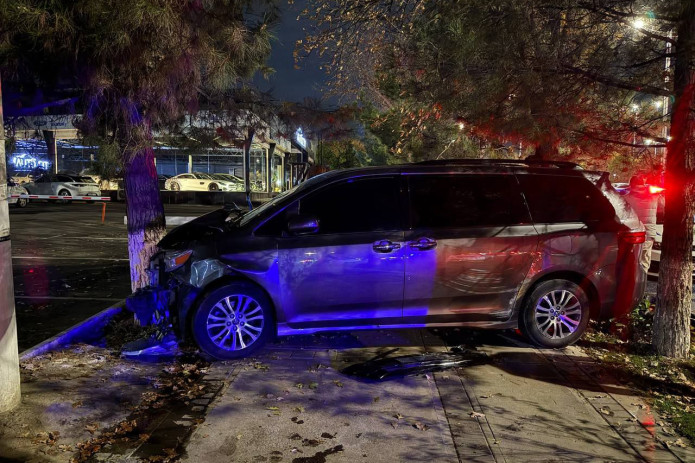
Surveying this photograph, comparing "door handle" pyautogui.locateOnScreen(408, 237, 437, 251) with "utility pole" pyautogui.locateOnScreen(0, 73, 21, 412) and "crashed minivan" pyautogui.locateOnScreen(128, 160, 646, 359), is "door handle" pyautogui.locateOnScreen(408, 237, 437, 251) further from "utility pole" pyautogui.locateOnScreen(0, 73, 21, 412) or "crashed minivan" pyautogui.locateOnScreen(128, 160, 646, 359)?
"utility pole" pyautogui.locateOnScreen(0, 73, 21, 412)

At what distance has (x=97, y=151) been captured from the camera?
6.13 meters

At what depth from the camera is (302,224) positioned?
17.1ft

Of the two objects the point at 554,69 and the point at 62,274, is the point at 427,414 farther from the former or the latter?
the point at 62,274

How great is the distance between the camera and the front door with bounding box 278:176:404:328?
5273mm

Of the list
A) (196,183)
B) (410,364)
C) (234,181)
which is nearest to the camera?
(410,364)

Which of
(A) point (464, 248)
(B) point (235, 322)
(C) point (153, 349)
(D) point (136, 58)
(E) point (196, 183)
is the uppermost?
(D) point (136, 58)

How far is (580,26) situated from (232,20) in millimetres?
4006

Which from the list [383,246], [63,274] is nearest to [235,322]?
[383,246]

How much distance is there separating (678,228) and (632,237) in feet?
1.63

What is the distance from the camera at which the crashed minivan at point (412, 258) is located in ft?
17.3

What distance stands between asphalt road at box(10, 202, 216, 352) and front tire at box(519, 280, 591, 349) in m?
5.34

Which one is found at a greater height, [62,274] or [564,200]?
[564,200]

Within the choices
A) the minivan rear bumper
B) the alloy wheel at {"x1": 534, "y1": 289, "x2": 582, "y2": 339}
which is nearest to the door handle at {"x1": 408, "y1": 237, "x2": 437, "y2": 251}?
the alloy wheel at {"x1": 534, "y1": 289, "x2": 582, "y2": 339}

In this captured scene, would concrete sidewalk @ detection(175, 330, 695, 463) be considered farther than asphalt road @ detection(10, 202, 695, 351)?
A: No
